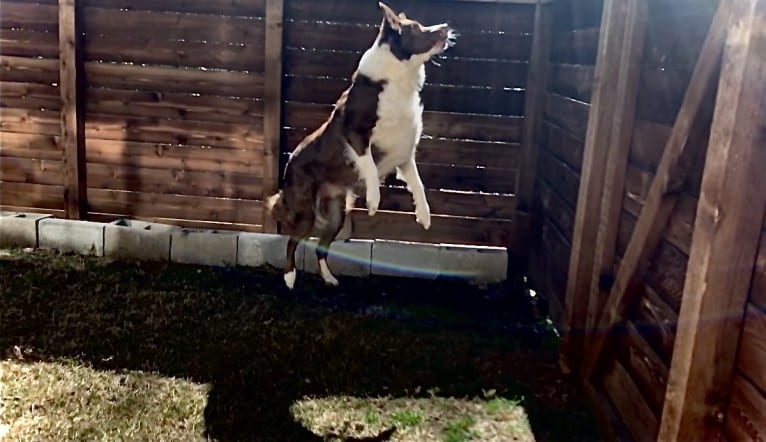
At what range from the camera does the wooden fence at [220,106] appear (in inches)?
178

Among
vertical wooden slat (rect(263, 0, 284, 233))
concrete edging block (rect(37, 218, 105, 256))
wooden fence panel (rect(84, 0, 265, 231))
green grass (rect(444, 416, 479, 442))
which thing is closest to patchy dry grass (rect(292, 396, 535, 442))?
green grass (rect(444, 416, 479, 442))

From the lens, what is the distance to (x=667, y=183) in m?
2.16

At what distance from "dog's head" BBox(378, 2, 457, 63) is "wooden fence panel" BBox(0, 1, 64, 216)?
8.99ft

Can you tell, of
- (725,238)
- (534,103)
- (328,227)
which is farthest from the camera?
(534,103)

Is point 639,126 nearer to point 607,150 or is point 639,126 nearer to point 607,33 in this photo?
point 607,150

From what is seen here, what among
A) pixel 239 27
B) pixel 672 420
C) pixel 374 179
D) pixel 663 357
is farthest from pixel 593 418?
pixel 239 27

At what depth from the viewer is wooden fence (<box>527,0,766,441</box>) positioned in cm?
162

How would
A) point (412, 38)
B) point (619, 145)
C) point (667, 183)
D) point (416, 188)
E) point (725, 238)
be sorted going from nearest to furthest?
point (725, 238), point (667, 183), point (619, 145), point (412, 38), point (416, 188)

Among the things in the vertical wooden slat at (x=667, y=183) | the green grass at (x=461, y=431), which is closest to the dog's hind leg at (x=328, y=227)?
the green grass at (x=461, y=431)

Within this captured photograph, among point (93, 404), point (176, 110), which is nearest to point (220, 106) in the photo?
point (176, 110)

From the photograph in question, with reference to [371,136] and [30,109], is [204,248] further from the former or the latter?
[371,136]

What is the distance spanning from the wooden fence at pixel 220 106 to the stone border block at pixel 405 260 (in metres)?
0.16

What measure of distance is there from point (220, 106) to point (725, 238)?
3.71 m

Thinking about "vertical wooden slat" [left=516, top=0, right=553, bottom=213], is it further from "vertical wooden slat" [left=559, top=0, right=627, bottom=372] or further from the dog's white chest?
"vertical wooden slat" [left=559, top=0, right=627, bottom=372]
